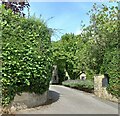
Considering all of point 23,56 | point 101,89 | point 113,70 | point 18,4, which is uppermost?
point 18,4

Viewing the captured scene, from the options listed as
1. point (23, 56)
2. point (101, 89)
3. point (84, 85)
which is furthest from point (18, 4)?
point (84, 85)

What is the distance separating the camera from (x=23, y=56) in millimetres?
10438

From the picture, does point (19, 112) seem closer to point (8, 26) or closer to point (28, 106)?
point (28, 106)

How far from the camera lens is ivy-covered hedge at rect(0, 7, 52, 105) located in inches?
395

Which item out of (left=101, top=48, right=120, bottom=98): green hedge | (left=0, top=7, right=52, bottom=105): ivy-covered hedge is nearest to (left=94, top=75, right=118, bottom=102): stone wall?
(left=101, top=48, right=120, bottom=98): green hedge

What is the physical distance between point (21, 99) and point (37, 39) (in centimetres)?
249

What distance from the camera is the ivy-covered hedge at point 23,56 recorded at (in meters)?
10.0

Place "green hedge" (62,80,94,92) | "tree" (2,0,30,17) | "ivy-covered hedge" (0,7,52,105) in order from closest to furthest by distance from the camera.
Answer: "ivy-covered hedge" (0,7,52,105) < "tree" (2,0,30,17) < "green hedge" (62,80,94,92)

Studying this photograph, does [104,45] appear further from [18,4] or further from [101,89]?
[18,4]

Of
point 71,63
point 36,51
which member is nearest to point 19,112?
point 36,51

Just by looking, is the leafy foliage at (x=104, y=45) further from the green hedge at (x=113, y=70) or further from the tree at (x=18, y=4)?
the tree at (x=18, y=4)

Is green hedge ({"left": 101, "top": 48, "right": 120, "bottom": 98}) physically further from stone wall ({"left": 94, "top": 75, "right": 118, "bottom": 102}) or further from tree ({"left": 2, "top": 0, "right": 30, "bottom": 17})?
tree ({"left": 2, "top": 0, "right": 30, "bottom": 17})

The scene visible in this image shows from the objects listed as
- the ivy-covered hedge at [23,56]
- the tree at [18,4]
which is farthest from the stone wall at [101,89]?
the tree at [18,4]

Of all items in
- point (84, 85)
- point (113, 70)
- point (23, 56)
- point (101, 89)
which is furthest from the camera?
point (84, 85)
